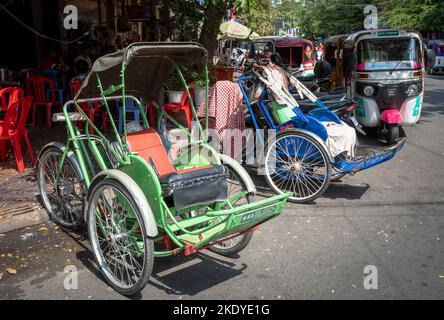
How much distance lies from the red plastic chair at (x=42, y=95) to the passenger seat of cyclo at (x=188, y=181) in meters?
5.55

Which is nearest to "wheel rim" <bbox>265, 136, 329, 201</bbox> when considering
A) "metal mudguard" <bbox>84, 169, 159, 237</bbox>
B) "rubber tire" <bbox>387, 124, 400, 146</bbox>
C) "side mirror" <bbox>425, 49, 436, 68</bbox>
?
"metal mudguard" <bbox>84, 169, 159, 237</bbox>

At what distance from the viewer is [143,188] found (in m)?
3.49

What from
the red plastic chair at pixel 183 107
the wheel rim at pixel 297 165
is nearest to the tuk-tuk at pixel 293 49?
the red plastic chair at pixel 183 107

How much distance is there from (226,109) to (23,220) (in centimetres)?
299

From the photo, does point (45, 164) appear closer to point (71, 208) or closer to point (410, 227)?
point (71, 208)

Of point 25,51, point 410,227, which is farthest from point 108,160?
point 25,51

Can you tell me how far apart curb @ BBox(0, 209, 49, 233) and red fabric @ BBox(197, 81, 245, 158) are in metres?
2.49

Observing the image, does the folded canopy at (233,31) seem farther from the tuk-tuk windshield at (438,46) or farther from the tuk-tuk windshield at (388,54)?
the tuk-tuk windshield at (388,54)

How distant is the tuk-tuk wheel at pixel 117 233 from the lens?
3.45 m

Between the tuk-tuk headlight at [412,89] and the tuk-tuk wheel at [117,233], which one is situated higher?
the tuk-tuk headlight at [412,89]

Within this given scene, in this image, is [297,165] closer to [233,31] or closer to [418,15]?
[233,31]

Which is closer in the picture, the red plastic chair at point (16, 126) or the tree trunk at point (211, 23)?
the red plastic chair at point (16, 126)

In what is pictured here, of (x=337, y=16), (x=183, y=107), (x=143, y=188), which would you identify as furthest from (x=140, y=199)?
(x=337, y=16)
